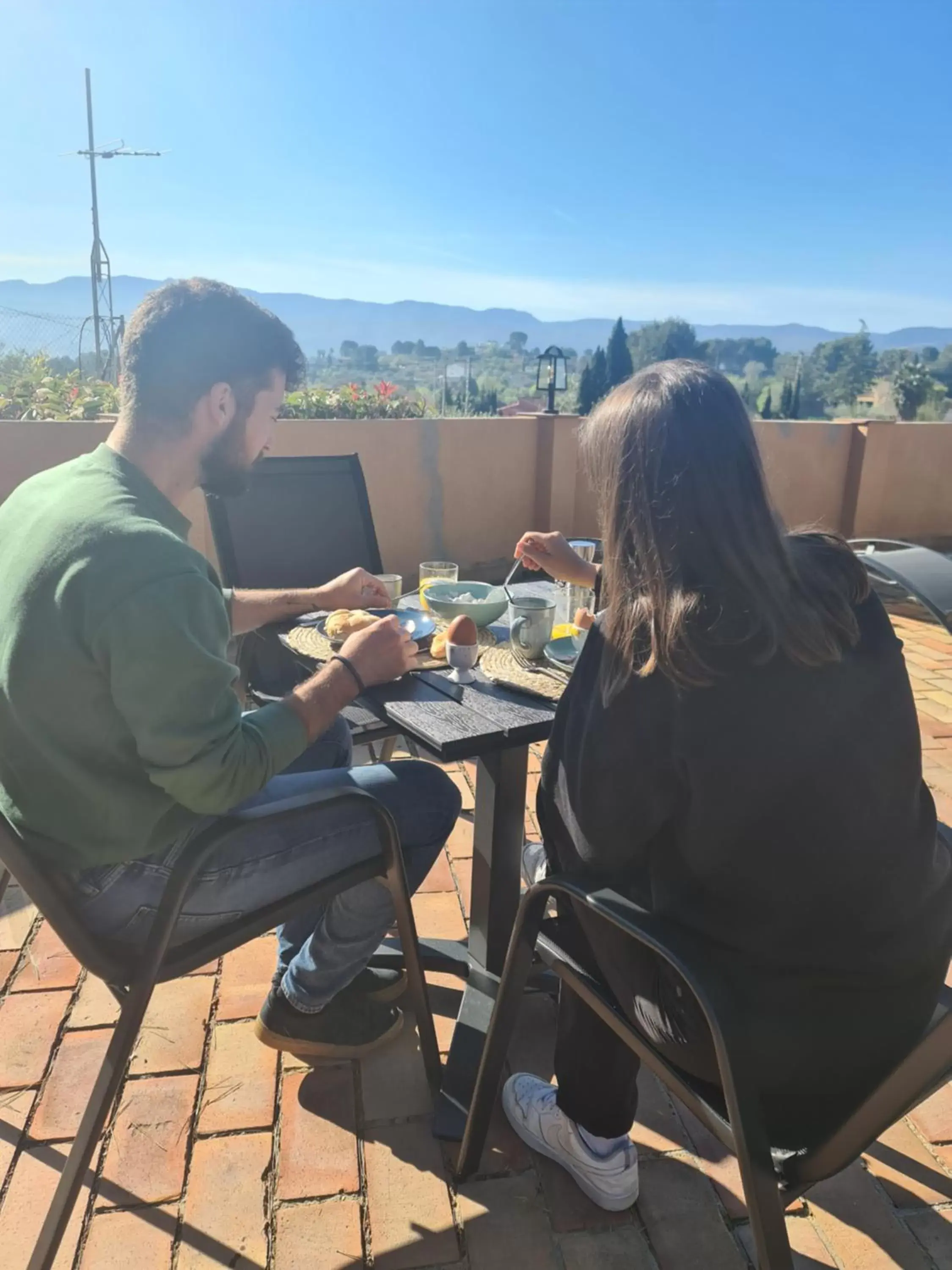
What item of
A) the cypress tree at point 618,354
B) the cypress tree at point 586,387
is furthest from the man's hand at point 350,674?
the cypress tree at point 618,354

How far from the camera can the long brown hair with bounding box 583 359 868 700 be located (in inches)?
36.5

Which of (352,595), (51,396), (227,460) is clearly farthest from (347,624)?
(51,396)

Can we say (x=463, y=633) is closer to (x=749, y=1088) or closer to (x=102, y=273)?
(x=749, y=1088)

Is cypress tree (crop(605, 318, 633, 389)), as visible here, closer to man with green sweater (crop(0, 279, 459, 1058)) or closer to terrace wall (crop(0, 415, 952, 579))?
terrace wall (crop(0, 415, 952, 579))

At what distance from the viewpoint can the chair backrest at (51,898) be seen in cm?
103

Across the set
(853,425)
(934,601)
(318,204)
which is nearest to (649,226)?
(318,204)

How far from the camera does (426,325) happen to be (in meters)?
143

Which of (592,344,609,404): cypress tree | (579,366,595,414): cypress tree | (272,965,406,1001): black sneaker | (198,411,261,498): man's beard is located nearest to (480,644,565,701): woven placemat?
(198,411,261,498): man's beard

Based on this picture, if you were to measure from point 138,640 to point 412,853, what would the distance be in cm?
76

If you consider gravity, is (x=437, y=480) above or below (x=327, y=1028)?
above

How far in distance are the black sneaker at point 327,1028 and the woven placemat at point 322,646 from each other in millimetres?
697

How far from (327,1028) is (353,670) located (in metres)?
0.81

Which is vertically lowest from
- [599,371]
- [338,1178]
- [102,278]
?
[338,1178]

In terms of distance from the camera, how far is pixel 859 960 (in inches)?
38.3
